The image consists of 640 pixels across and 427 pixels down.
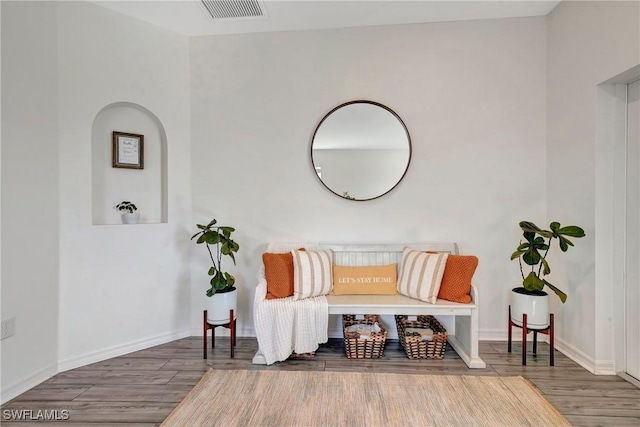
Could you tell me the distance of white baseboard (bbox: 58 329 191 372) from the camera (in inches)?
96.5

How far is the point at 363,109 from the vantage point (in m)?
2.98

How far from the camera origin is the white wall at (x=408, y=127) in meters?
2.88

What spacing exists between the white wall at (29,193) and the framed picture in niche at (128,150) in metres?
0.48

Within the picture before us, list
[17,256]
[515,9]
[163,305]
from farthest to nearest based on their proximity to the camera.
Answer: [163,305], [515,9], [17,256]

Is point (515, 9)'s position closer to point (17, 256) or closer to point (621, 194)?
point (621, 194)

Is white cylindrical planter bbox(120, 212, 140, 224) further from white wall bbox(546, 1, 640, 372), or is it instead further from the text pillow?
white wall bbox(546, 1, 640, 372)

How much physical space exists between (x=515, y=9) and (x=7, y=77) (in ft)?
12.0

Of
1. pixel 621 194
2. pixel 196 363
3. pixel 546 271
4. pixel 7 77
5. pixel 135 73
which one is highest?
pixel 135 73

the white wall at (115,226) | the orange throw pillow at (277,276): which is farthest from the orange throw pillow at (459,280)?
the white wall at (115,226)

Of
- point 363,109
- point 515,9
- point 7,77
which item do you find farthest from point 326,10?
point 7,77

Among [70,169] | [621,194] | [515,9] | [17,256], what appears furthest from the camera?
[515,9]

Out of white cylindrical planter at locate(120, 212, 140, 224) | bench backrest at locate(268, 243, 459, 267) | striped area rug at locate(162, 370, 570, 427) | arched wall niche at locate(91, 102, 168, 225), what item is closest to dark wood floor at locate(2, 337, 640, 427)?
striped area rug at locate(162, 370, 570, 427)

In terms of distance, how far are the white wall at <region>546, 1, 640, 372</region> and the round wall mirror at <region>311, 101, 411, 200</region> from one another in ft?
3.91

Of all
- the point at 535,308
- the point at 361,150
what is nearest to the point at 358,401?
the point at 535,308
